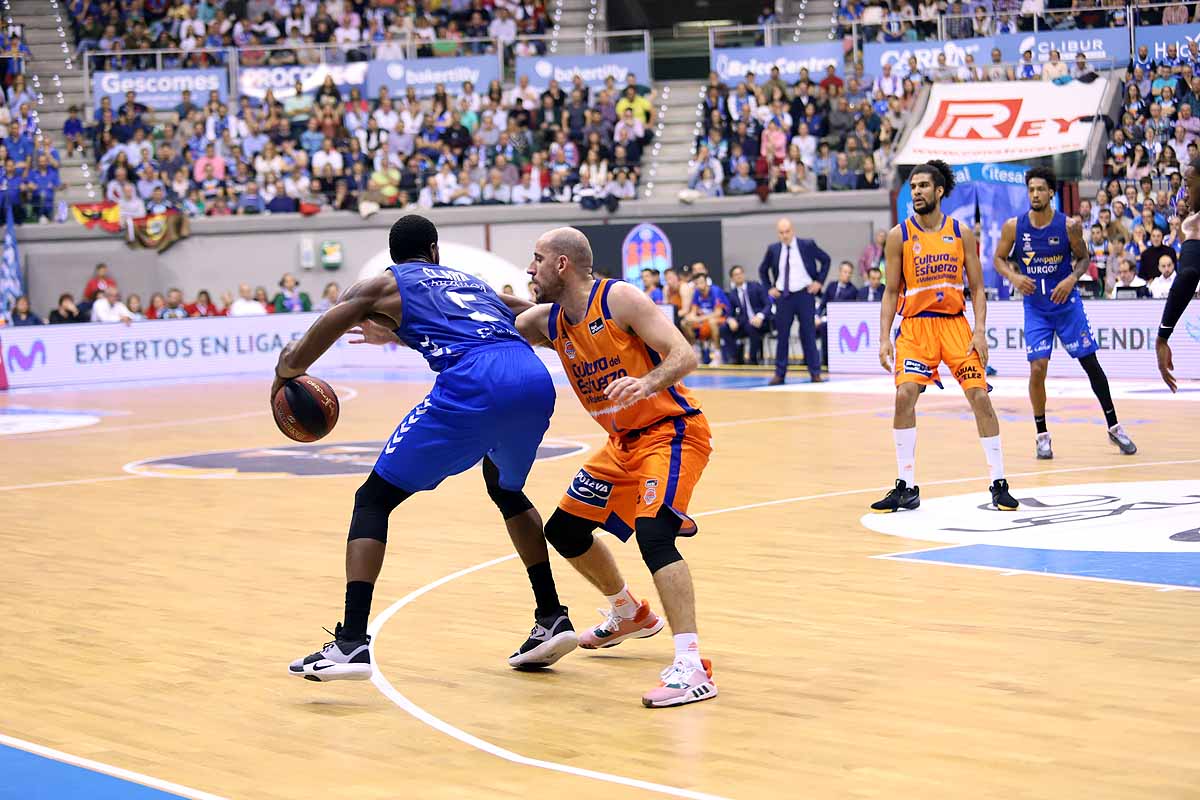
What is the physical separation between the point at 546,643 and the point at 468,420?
0.93 meters

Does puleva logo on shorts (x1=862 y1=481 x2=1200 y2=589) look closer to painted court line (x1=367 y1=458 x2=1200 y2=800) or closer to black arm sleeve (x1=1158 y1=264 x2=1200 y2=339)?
painted court line (x1=367 y1=458 x2=1200 y2=800)

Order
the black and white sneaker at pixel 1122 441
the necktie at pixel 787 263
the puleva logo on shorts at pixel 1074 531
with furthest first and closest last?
the necktie at pixel 787 263 → the black and white sneaker at pixel 1122 441 → the puleva logo on shorts at pixel 1074 531

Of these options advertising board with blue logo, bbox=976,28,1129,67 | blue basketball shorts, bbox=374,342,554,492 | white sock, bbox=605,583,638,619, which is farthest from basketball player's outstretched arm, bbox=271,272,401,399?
advertising board with blue logo, bbox=976,28,1129,67

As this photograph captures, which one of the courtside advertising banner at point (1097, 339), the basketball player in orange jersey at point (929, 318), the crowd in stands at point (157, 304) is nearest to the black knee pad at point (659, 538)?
the basketball player in orange jersey at point (929, 318)

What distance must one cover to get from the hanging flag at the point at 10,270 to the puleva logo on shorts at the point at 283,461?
14.2m

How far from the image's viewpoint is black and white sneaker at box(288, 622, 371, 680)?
5574 millimetres

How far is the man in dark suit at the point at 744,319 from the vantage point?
73.0 ft

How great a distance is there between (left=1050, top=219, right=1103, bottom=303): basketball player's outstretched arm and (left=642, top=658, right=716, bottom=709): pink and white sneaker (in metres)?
6.99

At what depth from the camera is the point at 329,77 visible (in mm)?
30047

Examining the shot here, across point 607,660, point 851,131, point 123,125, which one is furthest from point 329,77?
point 607,660

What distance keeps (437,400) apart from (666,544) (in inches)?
40.4

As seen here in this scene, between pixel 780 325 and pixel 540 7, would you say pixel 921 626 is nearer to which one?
pixel 780 325

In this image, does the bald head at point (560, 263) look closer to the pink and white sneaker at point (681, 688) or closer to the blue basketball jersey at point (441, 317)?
the blue basketball jersey at point (441, 317)

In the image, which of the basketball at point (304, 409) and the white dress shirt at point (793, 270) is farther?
the white dress shirt at point (793, 270)
